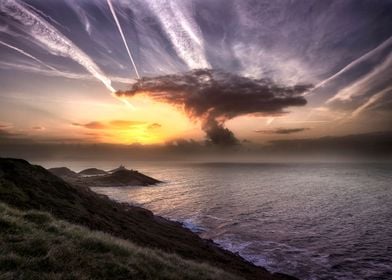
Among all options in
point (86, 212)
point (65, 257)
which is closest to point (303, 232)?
point (86, 212)

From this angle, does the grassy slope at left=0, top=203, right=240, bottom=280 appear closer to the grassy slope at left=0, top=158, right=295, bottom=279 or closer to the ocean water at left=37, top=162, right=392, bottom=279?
the grassy slope at left=0, top=158, right=295, bottom=279

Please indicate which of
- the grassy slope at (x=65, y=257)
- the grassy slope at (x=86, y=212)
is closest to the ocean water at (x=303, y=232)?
the grassy slope at (x=86, y=212)

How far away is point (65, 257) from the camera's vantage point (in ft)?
37.4

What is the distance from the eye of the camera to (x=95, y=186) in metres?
107

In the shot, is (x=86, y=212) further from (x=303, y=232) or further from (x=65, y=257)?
(x=303, y=232)

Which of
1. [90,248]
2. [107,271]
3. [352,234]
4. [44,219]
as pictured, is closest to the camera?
[107,271]

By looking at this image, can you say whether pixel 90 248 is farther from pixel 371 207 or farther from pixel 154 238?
pixel 371 207

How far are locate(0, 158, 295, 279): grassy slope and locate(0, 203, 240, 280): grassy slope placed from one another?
865cm

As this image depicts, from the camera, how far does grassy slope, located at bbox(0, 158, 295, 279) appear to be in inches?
959

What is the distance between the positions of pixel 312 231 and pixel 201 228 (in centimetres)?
1788

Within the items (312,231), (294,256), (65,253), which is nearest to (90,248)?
(65,253)

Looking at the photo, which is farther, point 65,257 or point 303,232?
point 303,232

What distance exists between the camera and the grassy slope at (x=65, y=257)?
388 inches

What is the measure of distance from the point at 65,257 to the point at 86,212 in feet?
61.0
